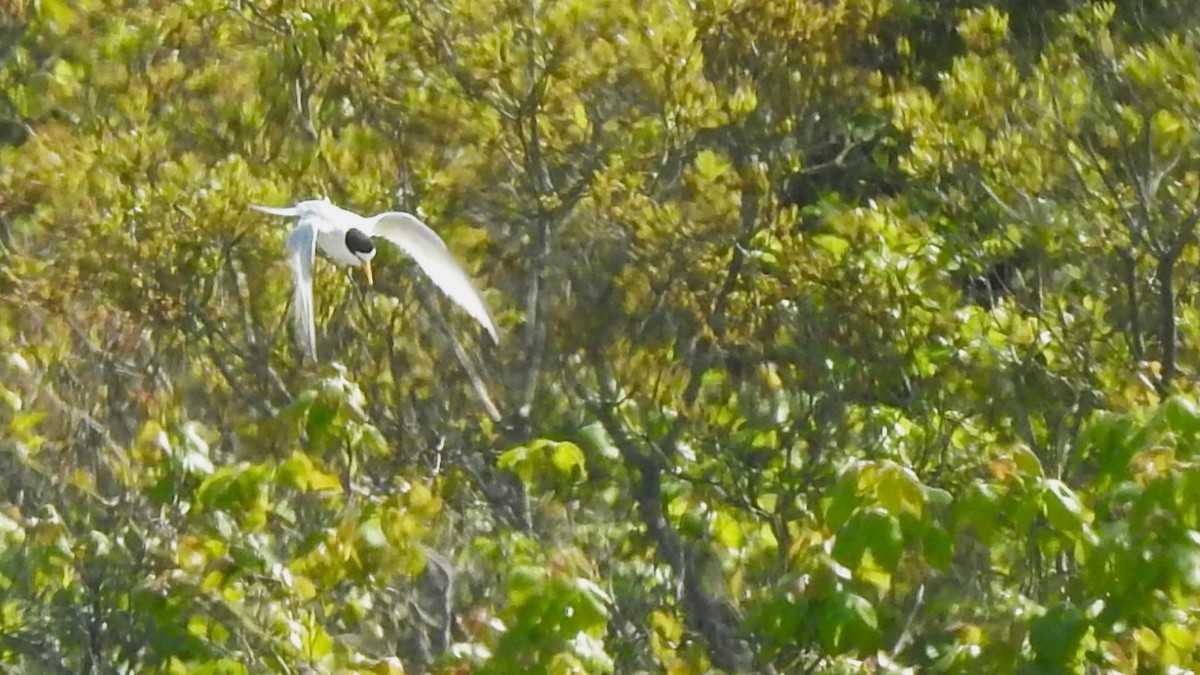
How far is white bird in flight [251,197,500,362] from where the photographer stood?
629 centimetres

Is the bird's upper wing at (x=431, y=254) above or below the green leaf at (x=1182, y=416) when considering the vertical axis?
above

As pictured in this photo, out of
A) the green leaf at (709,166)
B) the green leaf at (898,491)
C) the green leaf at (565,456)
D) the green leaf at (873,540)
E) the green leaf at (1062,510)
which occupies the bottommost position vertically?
the green leaf at (1062,510)

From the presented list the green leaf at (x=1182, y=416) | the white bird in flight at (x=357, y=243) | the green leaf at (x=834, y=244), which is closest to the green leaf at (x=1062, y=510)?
the green leaf at (x=1182, y=416)

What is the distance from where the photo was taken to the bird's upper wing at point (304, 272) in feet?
19.9

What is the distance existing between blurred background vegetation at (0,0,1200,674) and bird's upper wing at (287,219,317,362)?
0.46 metres

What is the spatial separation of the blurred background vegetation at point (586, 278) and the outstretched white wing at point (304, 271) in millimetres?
459

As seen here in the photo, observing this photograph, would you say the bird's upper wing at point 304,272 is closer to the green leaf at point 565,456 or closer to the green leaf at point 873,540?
the green leaf at point 565,456

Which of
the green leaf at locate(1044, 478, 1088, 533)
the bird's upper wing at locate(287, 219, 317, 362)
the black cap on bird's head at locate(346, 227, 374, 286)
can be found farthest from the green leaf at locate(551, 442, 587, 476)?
the black cap on bird's head at locate(346, 227, 374, 286)

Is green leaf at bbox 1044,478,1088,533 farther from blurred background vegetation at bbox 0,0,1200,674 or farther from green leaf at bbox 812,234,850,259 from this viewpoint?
green leaf at bbox 812,234,850,259

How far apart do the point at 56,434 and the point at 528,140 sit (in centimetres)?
204

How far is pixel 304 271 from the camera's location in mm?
6199

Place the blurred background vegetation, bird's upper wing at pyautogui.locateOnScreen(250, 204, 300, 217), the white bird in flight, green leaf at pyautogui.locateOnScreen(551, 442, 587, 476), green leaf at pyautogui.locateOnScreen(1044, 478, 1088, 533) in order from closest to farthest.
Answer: green leaf at pyautogui.locateOnScreen(1044, 478, 1088, 533) → green leaf at pyautogui.locateOnScreen(551, 442, 587, 476) → the white bird in flight → bird's upper wing at pyautogui.locateOnScreen(250, 204, 300, 217) → the blurred background vegetation

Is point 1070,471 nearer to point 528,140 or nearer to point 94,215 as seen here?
point 528,140

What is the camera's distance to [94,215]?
732 centimetres
